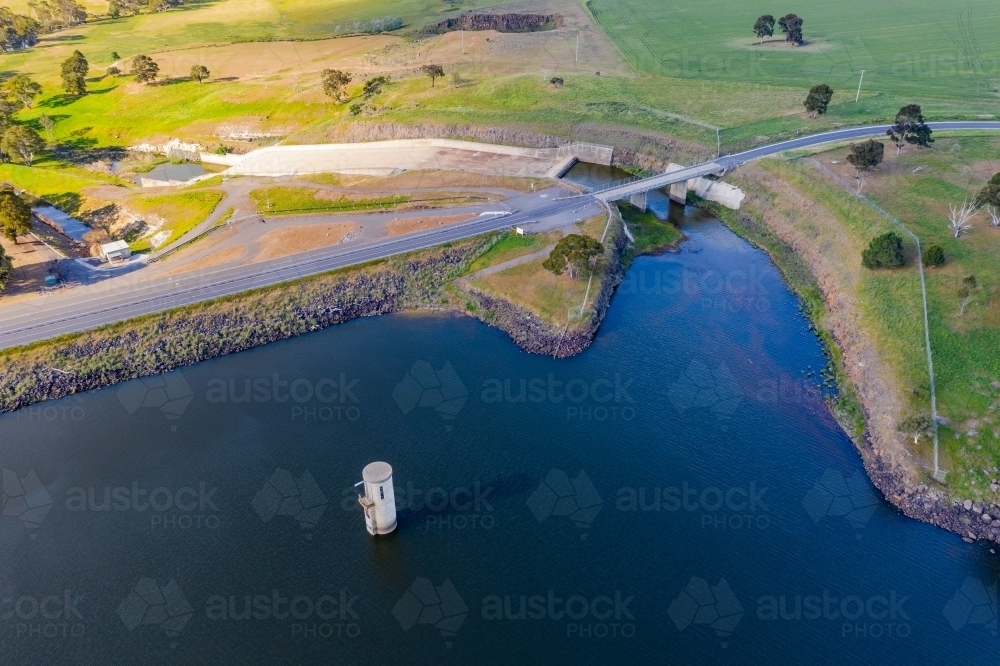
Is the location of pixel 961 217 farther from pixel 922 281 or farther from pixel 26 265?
pixel 26 265

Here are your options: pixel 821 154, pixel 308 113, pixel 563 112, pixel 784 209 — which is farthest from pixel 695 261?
pixel 308 113

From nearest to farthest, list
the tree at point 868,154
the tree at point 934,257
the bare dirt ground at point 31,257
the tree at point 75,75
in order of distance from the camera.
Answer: the tree at point 934,257 → the bare dirt ground at point 31,257 → the tree at point 868,154 → the tree at point 75,75

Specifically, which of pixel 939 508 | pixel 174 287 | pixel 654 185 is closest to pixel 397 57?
pixel 654 185

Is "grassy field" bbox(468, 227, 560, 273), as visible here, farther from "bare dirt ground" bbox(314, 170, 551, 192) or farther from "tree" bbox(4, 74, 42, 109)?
"tree" bbox(4, 74, 42, 109)

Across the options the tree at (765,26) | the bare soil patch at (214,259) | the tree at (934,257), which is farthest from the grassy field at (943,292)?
the bare soil patch at (214,259)

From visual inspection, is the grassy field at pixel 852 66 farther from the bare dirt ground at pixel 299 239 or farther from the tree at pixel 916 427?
the tree at pixel 916 427

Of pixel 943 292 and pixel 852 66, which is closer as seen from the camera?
pixel 943 292
